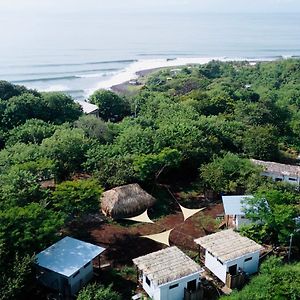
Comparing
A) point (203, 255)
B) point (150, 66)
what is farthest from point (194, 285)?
point (150, 66)

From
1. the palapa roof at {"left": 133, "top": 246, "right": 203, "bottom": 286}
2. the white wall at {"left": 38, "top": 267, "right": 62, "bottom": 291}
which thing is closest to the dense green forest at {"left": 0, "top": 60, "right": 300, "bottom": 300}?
the white wall at {"left": 38, "top": 267, "right": 62, "bottom": 291}

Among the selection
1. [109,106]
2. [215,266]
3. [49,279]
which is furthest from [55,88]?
[215,266]

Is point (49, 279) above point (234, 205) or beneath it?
beneath

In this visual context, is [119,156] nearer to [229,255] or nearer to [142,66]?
[229,255]

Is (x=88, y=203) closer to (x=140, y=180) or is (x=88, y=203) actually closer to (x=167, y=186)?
(x=140, y=180)

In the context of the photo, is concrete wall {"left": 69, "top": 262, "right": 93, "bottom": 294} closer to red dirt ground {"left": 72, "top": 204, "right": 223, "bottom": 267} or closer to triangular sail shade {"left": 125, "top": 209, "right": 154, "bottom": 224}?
red dirt ground {"left": 72, "top": 204, "right": 223, "bottom": 267}

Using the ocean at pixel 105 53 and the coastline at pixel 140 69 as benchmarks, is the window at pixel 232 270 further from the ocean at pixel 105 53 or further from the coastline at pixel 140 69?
the ocean at pixel 105 53

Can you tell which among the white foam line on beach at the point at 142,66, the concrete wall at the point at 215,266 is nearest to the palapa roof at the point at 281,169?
the concrete wall at the point at 215,266
